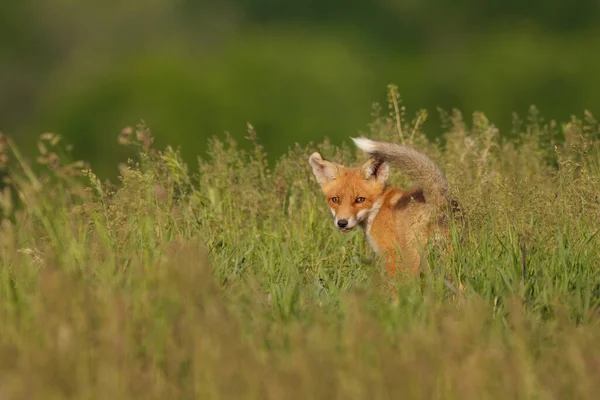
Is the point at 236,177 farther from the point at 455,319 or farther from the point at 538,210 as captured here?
the point at 455,319

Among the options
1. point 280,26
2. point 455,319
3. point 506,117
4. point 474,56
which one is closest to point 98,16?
point 280,26

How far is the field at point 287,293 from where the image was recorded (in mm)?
4504

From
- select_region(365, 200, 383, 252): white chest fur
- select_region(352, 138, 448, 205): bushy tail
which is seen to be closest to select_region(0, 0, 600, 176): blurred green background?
select_region(365, 200, 383, 252): white chest fur

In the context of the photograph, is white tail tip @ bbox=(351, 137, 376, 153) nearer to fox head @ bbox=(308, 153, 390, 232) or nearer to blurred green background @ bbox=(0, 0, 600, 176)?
fox head @ bbox=(308, 153, 390, 232)

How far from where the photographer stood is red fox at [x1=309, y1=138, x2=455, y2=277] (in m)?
7.27

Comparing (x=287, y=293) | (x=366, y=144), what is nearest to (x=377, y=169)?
(x=366, y=144)

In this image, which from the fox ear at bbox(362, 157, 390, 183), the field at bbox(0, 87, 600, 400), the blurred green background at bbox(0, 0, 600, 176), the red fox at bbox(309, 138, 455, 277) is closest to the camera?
the field at bbox(0, 87, 600, 400)

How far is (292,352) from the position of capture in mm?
5074

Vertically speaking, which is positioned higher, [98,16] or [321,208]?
[98,16]

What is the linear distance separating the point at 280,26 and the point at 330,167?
23.5 metres

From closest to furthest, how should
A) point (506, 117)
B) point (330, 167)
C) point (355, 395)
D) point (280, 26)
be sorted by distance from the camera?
1. point (355, 395)
2. point (330, 167)
3. point (506, 117)
4. point (280, 26)

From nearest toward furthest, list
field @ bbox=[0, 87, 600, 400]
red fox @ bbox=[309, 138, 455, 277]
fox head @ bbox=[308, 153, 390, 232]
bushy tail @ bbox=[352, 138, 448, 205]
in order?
field @ bbox=[0, 87, 600, 400] < red fox @ bbox=[309, 138, 455, 277] < bushy tail @ bbox=[352, 138, 448, 205] < fox head @ bbox=[308, 153, 390, 232]

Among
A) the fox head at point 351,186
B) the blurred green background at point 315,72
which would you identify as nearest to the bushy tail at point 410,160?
the fox head at point 351,186

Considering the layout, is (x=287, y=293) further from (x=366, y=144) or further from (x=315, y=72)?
(x=315, y=72)
